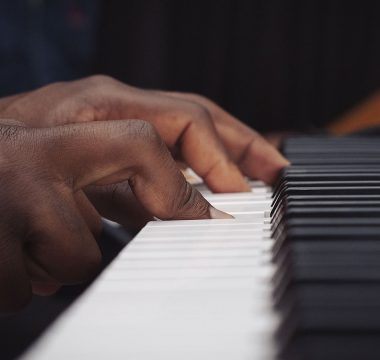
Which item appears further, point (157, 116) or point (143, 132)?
point (157, 116)

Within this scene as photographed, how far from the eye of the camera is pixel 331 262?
0.49 m

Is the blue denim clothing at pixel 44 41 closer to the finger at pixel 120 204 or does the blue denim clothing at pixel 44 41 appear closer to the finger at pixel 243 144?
the finger at pixel 243 144

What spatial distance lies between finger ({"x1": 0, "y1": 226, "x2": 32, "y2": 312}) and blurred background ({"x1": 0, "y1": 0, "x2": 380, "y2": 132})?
1984 mm

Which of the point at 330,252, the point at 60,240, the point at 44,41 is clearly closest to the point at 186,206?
the point at 60,240

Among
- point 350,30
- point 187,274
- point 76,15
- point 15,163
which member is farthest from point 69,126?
point 350,30

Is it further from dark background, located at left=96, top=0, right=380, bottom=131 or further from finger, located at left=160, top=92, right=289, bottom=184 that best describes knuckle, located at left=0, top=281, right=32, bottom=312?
dark background, located at left=96, top=0, right=380, bottom=131

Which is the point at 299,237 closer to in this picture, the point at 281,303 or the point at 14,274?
the point at 281,303

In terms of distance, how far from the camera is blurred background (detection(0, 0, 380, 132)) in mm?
2693

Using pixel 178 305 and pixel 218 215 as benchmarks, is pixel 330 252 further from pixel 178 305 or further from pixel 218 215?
pixel 218 215

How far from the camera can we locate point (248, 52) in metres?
2.76

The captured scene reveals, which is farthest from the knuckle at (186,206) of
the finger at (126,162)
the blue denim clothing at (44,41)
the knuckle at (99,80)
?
the blue denim clothing at (44,41)

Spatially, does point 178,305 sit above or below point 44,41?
above

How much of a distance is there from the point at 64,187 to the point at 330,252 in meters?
0.29

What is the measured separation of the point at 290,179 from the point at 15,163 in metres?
0.34
